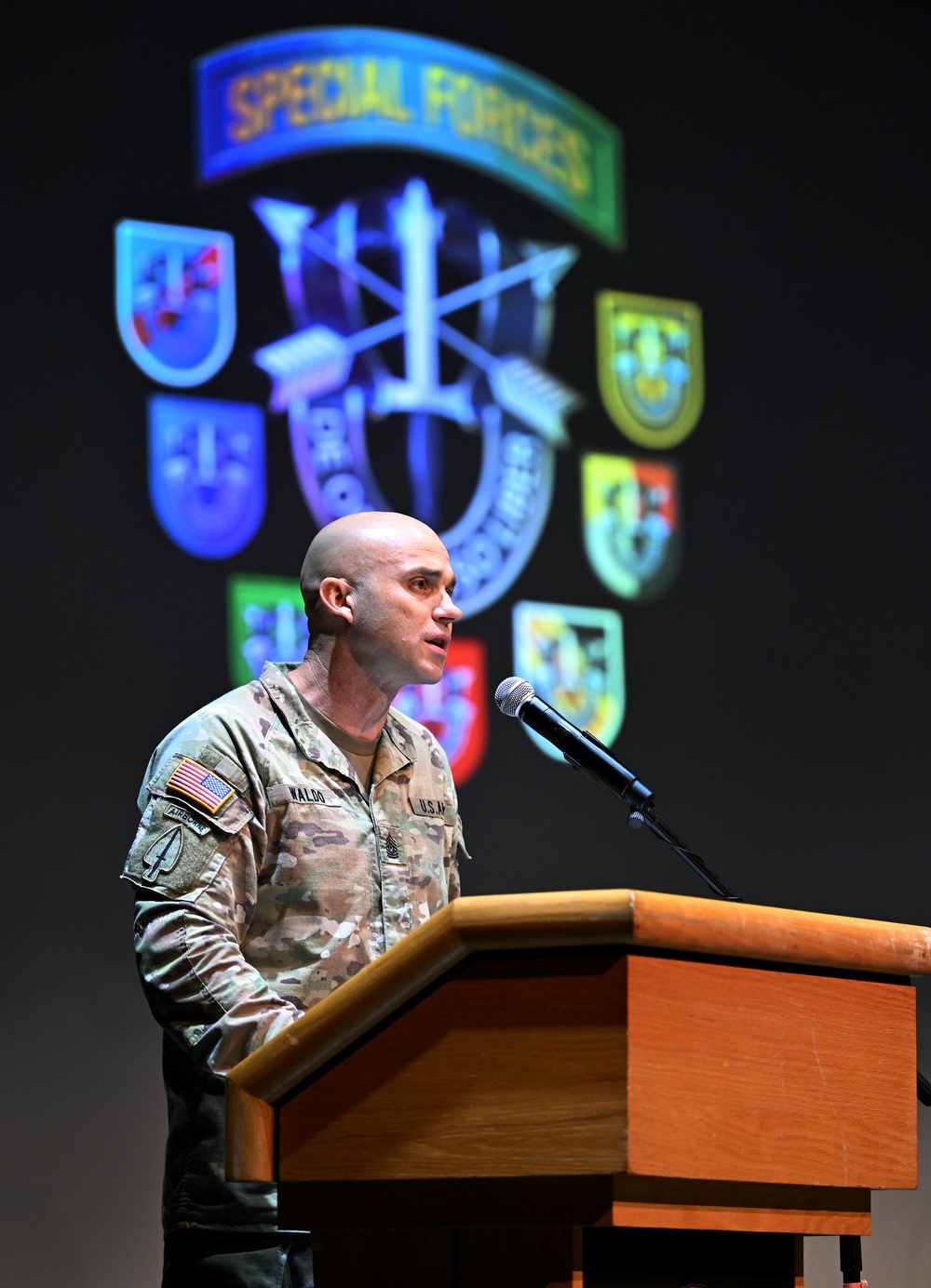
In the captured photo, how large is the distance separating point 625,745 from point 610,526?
52 cm

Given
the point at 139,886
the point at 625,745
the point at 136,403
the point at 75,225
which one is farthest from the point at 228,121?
the point at 139,886

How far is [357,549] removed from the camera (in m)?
2.34

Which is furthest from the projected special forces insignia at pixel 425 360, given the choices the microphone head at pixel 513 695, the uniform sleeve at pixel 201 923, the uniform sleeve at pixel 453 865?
the uniform sleeve at pixel 201 923

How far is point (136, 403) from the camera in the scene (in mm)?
3355

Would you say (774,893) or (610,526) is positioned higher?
(610,526)

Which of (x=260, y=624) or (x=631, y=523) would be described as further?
(x=631, y=523)

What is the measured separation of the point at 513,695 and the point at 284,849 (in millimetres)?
360

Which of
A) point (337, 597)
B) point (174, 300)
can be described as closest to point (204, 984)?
point (337, 597)

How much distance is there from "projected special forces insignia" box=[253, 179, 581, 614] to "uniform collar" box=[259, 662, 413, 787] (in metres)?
1.20

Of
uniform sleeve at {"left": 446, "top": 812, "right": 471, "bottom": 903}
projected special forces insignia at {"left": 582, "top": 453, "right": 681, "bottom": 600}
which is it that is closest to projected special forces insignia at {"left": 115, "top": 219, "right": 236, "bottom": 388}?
projected special forces insignia at {"left": 582, "top": 453, "right": 681, "bottom": 600}

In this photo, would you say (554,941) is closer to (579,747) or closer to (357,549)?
(579,747)

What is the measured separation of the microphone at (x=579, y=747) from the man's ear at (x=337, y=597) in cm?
31

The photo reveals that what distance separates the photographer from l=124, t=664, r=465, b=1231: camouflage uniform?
1.88 m

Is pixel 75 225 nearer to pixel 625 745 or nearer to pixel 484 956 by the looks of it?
pixel 625 745
